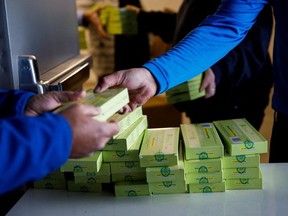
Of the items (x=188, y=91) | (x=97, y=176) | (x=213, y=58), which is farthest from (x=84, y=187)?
(x=188, y=91)

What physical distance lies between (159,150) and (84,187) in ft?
0.79

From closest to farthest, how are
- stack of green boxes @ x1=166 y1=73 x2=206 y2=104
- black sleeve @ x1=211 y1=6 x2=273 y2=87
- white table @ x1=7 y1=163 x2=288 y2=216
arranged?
white table @ x1=7 y1=163 x2=288 y2=216 → stack of green boxes @ x1=166 y1=73 x2=206 y2=104 → black sleeve @ x1=211 y1=6 x2=273 y2=87

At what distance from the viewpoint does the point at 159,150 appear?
1.16 metres

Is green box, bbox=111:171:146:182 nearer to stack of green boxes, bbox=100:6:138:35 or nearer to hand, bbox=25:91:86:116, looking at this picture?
hand, bbox=25:91:86:116

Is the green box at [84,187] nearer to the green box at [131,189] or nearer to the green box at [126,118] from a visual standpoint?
→ the green box at [131,189]

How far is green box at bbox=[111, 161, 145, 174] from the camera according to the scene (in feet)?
3.92

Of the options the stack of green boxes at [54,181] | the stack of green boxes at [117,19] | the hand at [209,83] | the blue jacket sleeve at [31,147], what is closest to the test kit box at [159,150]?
the stack of green boxes at [54,181]

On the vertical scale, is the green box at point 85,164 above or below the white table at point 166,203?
above

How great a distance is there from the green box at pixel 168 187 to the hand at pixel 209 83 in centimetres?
72

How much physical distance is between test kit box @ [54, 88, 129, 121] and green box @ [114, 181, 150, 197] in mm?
235

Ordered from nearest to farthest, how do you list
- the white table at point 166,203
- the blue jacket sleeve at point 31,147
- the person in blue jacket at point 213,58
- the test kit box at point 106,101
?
the blue jacket sleeve at point 31,147 → the test kit box at point 106,101 → the white table at point 166,203 → the person in blue jacket at point 213,58

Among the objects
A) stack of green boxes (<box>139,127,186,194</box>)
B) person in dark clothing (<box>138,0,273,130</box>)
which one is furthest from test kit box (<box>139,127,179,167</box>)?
person in dark clothing (<box>138,0,273,130</box>)

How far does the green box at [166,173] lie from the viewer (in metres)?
1.15

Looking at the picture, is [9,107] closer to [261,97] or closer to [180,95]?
[180,95]
